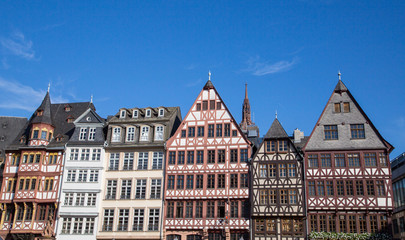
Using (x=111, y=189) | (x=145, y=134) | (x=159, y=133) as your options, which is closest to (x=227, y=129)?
(x=159, y=133)

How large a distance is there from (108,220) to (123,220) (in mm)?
1418

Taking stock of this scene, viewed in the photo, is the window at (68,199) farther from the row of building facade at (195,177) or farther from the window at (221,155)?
the window at (221,155)

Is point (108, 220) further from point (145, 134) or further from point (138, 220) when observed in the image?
point (145, 134)

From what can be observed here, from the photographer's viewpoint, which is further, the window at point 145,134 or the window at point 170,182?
the window at point 145,134

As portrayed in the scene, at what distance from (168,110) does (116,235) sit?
44.0 feet

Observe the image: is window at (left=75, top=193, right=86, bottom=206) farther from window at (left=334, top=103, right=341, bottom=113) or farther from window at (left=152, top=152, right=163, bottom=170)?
window at (left=334, top=103, right=341, bottom=113)

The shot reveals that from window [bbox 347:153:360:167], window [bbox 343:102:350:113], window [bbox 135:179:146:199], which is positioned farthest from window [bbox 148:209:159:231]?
window [bbox 343:102:350:113]

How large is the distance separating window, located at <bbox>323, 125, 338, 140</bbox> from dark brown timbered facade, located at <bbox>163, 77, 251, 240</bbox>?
22.7 feet

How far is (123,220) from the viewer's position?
42.0 metres

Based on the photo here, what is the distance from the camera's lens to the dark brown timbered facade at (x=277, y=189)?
3819cm

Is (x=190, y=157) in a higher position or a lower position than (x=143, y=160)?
higher

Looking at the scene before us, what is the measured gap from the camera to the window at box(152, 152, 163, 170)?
43250 mm

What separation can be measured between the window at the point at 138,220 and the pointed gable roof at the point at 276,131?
43.5 feet

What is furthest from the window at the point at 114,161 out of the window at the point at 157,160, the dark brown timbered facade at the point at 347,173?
the dark brown timbered facade at the point at 347,173
